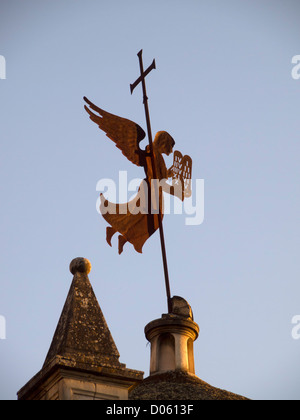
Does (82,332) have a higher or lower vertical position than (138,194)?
lower

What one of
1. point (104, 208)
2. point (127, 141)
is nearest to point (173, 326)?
point (104, 208)

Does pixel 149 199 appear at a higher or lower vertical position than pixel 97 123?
lower

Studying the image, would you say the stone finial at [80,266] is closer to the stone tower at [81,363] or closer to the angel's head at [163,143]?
the stone tower at [81,363]

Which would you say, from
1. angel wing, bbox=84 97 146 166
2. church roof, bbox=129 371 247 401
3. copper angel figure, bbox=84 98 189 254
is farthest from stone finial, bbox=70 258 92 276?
angel wing, bbox=84 97 146 166

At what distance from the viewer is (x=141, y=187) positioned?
805 inches

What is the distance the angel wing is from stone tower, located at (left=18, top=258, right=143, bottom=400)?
4713 mm

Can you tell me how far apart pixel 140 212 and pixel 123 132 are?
185 cm

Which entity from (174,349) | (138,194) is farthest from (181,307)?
(138,194)

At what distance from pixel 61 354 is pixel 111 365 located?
898mm

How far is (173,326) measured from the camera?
19.3 m

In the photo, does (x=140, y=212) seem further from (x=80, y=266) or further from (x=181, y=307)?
(x=80, y=266)

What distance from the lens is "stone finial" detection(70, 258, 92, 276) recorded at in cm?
1678

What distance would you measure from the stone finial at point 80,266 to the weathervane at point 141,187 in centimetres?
291
